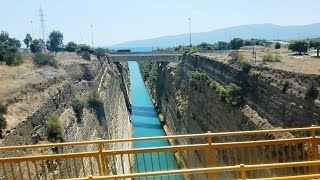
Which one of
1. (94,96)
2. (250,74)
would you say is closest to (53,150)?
(250,74)

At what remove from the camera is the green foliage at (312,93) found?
19.7 metres

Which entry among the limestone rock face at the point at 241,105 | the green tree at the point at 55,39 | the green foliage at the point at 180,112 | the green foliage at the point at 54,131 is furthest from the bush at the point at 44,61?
the green tree at the point at 55,39

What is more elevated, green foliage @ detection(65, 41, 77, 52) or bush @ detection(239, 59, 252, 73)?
green foliage @ detection(65, 41, 77, 52)

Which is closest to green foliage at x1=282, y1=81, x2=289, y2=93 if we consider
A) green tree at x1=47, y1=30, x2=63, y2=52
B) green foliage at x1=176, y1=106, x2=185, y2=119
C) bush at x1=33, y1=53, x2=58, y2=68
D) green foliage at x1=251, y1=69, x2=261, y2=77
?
green foliage at x1=251, y1=69, x2=261, y2=77

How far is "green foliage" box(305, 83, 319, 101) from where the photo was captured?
19.7 m

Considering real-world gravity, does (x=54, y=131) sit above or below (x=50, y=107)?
below

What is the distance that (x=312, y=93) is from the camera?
65.1 ft

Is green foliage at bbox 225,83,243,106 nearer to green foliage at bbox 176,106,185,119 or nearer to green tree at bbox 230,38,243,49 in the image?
green foliage at bbox 176,106,185,119

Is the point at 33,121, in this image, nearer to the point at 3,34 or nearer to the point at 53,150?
the point at 53,150

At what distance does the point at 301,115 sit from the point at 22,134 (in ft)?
42.6

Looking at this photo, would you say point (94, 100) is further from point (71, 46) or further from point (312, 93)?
point (71, 46)

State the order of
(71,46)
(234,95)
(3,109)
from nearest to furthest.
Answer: (3,109) → (234,95) → (71,46)

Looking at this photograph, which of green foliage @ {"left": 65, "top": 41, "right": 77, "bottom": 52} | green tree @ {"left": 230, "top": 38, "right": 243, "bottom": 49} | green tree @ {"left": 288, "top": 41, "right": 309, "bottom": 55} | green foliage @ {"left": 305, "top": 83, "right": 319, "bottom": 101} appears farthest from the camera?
green foliage @ {"left": 65, "top": 41, "right": 77, "bottom": 52}

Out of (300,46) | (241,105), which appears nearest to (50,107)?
(241,105)
